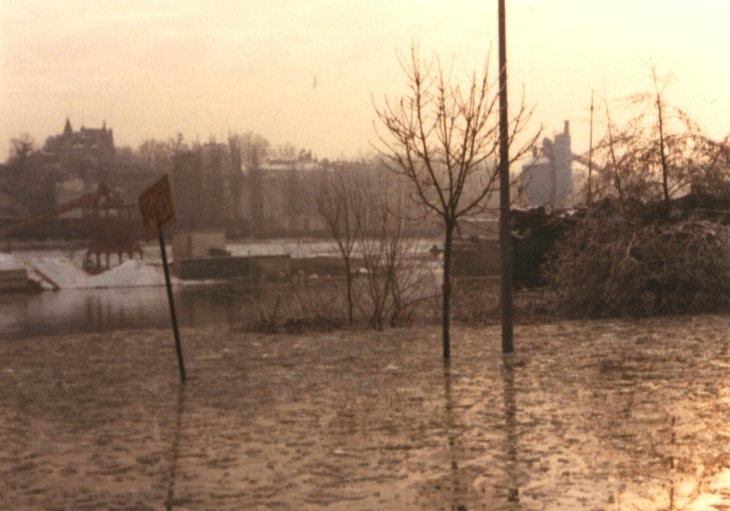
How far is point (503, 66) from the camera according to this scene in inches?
600

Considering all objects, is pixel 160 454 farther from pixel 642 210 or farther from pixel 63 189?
pixel 63 189

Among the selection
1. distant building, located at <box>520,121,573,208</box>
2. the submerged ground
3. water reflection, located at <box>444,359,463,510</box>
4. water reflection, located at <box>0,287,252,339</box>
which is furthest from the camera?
distant building, located at <box>520,121,573,208</box>

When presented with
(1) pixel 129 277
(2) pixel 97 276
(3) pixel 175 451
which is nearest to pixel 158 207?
(3) pixel 175 451

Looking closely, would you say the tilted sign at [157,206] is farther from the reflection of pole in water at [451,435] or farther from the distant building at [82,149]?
the distant building at [82,149]

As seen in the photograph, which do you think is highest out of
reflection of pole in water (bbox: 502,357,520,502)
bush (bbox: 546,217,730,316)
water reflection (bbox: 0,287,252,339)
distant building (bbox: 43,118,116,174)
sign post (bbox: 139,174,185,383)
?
distant building (bbox: 43,118,116,174)

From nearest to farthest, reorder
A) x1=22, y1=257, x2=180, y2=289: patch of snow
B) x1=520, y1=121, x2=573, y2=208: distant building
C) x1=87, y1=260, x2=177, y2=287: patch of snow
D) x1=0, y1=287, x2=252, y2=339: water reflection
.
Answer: x1=0, y1=287, x2=252, y2=339: water reflection, x1=520, y1=121, x2=573, y2=208: distant building, x1=87, y1=260, x2=177, y2=287: patch of snow, x1=22, y1=257, x2=180, y2=289: patch of snow

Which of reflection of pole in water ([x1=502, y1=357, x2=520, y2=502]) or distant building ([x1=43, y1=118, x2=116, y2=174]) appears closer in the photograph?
reflection of pole in water ([x1=502, y1=357, x2=520, y2=502])

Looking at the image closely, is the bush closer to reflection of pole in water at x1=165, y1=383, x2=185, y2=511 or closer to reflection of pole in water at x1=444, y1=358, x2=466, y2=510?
reflection of pole in water at x1=444, y1=358, x2=466, y2=510

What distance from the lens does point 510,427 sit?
9.91 m

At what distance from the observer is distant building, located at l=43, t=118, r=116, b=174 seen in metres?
99.2

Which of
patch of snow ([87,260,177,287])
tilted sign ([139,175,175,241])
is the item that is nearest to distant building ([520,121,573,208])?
patch of snow ([87,260,177,287])

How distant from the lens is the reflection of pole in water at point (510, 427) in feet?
24.4

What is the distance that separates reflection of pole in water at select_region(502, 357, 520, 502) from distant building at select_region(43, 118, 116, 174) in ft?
283

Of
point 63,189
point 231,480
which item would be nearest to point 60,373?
point 231,480
